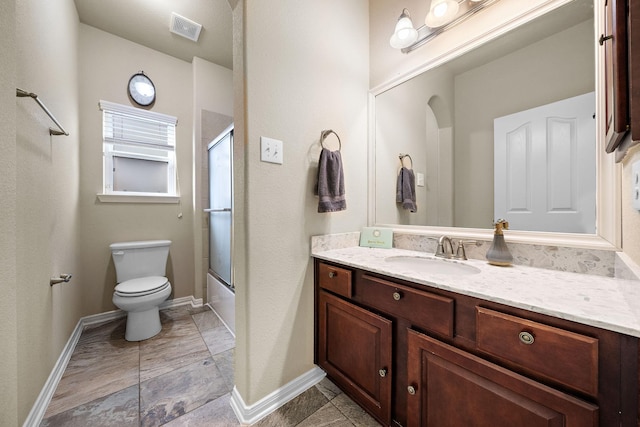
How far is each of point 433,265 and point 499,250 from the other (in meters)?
0.31

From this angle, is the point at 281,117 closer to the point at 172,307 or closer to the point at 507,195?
the point at 507,195

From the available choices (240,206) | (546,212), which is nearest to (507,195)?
(546,212)

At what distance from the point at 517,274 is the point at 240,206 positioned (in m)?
1.22

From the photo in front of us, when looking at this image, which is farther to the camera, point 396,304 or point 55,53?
point 55,53

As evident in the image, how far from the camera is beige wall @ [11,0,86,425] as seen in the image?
1.03m

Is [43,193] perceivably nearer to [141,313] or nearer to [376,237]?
[141,313]

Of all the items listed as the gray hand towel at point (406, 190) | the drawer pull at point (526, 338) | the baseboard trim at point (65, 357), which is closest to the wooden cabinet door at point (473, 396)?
the drawer pull at point (526, 338)

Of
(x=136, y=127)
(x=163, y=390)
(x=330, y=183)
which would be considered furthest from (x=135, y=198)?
(x=330, y=183)

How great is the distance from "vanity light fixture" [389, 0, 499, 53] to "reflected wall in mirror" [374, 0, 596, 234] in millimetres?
82

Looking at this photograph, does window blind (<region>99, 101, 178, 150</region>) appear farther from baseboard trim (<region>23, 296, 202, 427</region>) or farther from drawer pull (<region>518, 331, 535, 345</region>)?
drawer pull (<region>518, 331, 535, 345</region>)

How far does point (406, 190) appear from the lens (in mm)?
1586

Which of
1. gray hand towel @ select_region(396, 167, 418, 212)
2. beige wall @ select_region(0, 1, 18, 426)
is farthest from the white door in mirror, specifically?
beige wall @ select_region(0, 1, 18, 426)

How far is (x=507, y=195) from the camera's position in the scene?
3.73 feet

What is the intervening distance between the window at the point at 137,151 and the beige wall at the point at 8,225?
1.39m
